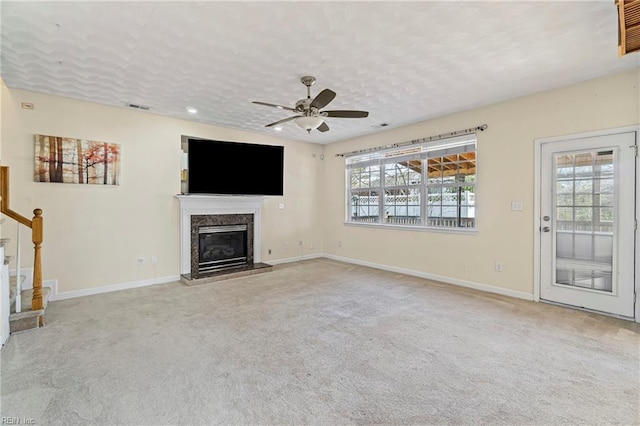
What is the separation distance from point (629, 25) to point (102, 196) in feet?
19.2

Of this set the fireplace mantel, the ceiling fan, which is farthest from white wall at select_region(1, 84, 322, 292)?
the ceiling fan

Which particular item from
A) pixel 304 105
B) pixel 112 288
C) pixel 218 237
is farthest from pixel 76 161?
pixel 304 105

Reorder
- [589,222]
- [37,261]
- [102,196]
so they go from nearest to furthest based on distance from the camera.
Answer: [37,261], [589,222], [102,196]

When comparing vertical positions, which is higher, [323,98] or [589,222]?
[323,98]

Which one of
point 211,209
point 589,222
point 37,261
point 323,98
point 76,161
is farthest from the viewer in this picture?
point 211,209

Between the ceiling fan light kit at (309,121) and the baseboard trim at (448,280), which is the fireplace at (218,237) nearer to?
the baseboard trim at (448,280)

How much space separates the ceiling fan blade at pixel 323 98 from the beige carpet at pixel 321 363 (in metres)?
2.35

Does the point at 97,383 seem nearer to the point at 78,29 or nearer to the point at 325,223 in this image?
the point at 78,29

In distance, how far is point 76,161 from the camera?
13.7 ft

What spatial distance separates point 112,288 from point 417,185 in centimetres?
526

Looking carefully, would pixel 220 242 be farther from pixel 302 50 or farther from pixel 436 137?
pixel 436 137

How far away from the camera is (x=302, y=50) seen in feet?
9.29

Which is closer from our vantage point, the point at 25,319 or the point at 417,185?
the point at 25,319

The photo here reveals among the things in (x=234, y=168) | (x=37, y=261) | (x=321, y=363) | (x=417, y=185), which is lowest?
(x=321, y=363)
